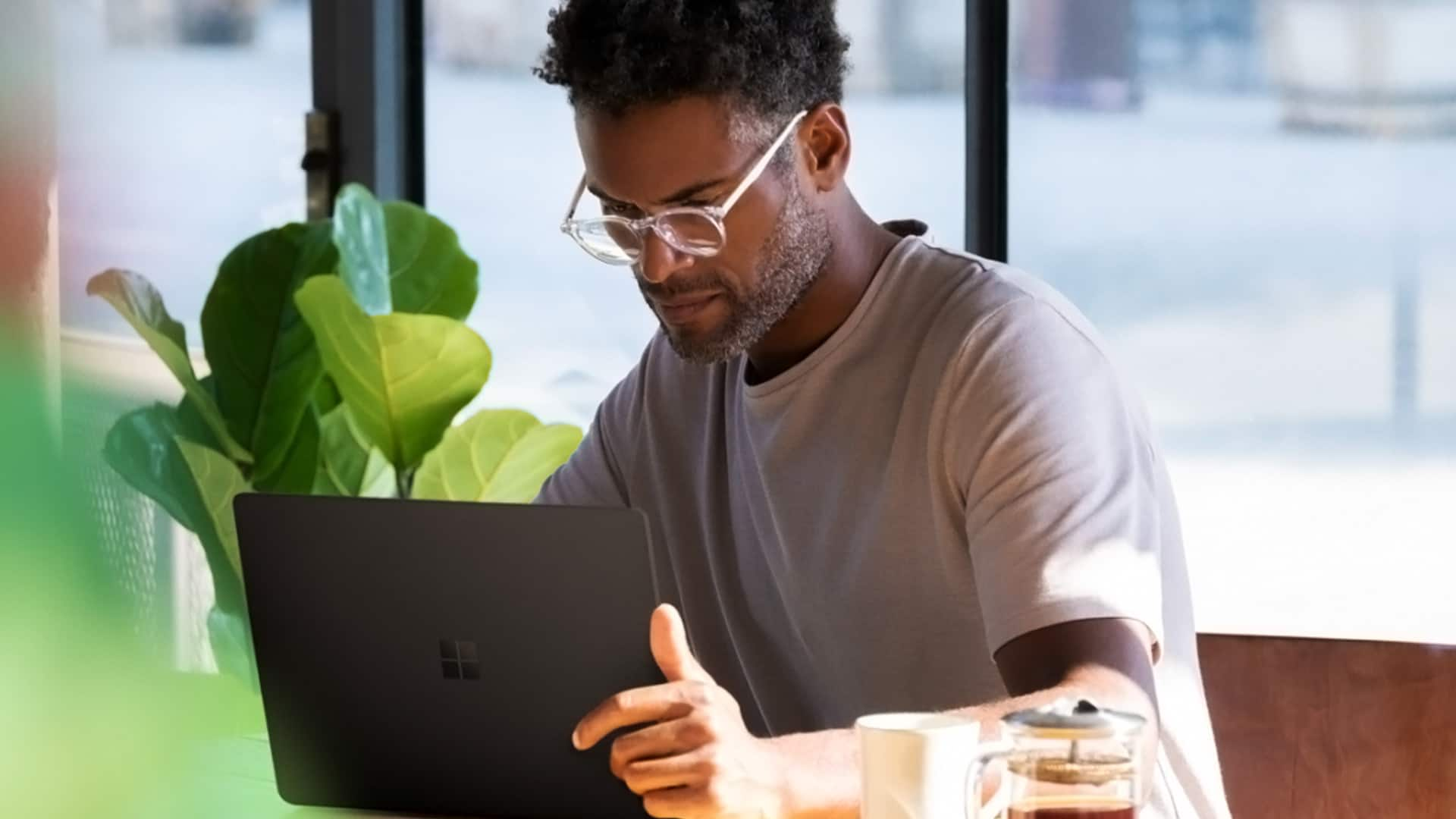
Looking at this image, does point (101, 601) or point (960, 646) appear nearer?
point (101, 601)

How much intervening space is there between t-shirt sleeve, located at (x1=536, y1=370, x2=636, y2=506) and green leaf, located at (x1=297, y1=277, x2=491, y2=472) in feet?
1.65

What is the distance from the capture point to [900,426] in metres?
1.58

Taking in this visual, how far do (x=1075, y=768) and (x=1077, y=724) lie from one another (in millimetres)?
30

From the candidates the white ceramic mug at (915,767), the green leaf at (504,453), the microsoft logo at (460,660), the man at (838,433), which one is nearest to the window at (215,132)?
the green leaf at (504,453)

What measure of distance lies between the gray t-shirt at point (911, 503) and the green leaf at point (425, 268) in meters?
0.84

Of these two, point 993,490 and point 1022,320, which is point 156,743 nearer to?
point 993,490

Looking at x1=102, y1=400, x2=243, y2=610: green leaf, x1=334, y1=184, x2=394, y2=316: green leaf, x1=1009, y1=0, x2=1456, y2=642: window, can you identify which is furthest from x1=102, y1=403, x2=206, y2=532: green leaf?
x1=1009, y1=0, x2=1456, y2=642: window

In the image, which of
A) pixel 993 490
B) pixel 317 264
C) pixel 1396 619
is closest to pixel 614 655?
pixel 993 490

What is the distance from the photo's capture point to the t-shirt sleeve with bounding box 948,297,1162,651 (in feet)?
4.28

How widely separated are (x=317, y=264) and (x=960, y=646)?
1.31 metres

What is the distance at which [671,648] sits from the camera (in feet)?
3.68

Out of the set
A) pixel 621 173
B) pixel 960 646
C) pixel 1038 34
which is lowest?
pixel 960 646

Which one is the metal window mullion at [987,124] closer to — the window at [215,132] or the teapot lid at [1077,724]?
the window at [215,132]

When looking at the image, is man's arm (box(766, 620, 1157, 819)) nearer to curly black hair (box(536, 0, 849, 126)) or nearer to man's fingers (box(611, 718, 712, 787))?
man's fingers (box(611, 718, 712, 787))
